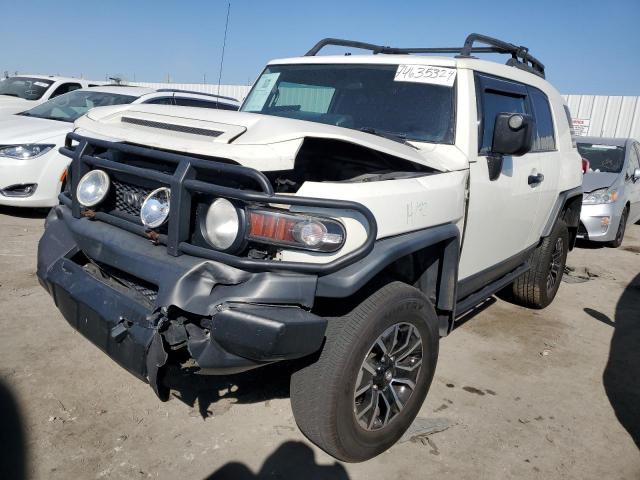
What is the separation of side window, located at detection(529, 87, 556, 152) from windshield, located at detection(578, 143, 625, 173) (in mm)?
4373

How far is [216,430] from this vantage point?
276cm

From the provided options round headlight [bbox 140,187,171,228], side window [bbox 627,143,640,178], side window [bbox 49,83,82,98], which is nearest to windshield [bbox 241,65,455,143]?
round headlight [bbox 140,187,171,228]

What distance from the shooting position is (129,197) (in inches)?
105

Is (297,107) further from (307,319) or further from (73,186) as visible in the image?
(307,319)

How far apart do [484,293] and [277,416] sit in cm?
169

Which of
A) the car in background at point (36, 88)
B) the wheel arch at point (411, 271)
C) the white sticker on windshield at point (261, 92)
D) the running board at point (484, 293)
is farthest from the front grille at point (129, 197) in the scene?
the car in background at point (36, 88)

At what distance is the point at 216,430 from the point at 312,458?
534 millimetres

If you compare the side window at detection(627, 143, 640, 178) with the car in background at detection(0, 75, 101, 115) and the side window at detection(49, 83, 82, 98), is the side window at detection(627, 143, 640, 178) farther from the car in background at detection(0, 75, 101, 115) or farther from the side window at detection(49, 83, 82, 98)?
the side window at detection(49, 83, 82, 98)

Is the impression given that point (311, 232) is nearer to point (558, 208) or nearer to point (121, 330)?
point (121, 330)

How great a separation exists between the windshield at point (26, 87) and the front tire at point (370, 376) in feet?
34.4

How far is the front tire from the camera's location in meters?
2.32

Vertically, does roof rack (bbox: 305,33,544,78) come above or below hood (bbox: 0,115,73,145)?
above

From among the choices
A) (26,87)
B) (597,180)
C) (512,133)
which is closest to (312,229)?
(512,133)

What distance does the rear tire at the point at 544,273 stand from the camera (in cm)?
471
